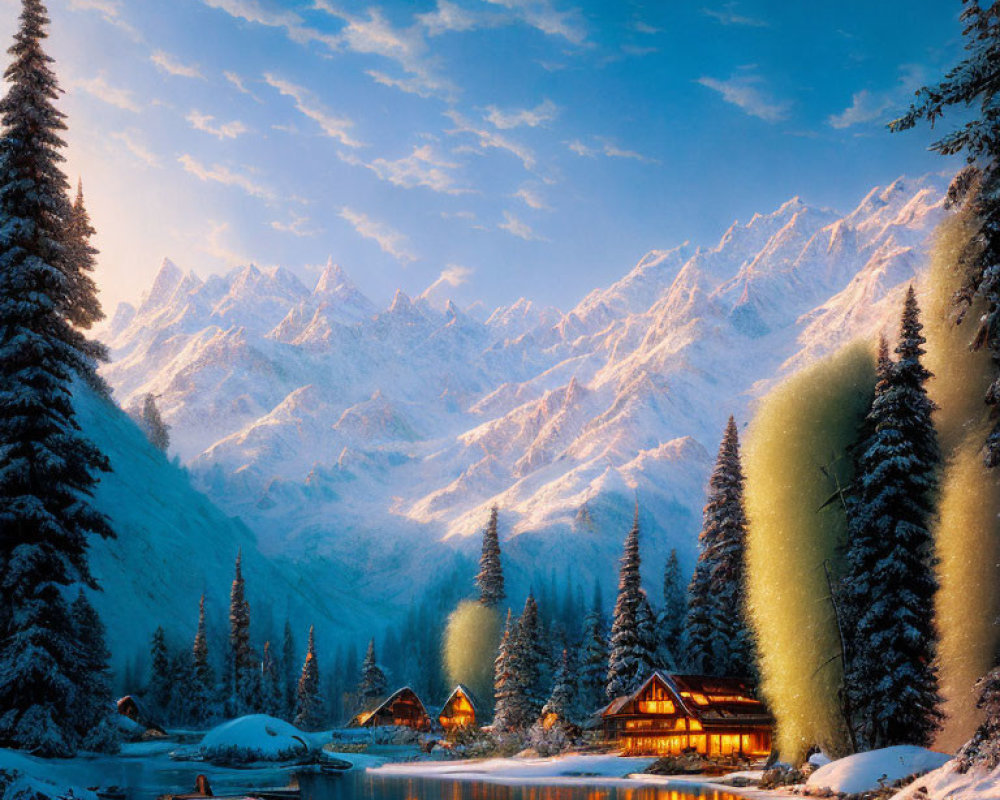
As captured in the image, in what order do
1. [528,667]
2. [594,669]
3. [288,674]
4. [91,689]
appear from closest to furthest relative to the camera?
[91,689] → [528,667] → [594,669] → [288,674]

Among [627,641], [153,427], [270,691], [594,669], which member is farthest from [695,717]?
[153,427]

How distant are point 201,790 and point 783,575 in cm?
2517

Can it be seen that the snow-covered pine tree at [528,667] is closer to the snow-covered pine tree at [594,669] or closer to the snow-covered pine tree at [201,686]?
the snow-covered pine tree at [594,669]

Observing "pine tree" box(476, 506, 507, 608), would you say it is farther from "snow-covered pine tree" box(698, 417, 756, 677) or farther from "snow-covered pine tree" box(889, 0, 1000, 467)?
"snow-covered pine tree" box(889, 0, 1000, 467)

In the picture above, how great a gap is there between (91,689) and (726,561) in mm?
42551

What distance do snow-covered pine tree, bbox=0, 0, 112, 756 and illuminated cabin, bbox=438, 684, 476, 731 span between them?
228 ft

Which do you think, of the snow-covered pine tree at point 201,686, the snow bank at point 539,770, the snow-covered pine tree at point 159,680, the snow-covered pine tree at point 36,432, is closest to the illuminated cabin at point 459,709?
the snow bank at point 539,770

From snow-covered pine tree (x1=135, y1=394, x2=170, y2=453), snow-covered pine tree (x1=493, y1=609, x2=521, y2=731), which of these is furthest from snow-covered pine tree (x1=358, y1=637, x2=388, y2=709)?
snow-covered pine tree (x1=135, y1=394, x2=170, y2=453)

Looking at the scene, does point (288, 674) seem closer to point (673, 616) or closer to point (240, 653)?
point (240, 653)

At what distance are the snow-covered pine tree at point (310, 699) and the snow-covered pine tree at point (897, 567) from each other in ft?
269

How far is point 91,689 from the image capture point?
25.2 meters

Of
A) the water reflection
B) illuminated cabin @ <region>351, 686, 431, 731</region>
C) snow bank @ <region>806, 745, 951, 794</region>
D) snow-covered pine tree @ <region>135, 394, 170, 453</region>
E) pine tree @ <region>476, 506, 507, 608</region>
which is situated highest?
snow-covered pine tree @ <region>135, 394, 170, 453</region>

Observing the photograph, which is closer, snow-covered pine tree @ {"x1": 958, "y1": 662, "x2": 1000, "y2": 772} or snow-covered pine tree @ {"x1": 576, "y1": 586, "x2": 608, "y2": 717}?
snow-covered pine tree @ {"x1": 958, "y1": 662, "x2": 1000, "y2": 772}

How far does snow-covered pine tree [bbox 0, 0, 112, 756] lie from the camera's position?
22.6 meters
